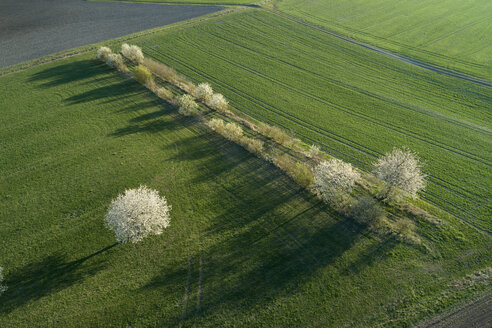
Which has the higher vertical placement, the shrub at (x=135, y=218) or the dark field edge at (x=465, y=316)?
the shrub at (x=135, y=218)

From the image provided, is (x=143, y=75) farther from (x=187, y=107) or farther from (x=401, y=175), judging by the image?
(x=401, y=175)

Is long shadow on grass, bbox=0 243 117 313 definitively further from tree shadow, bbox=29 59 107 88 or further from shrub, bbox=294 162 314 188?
tree shadow, bbox=29 59 107 88

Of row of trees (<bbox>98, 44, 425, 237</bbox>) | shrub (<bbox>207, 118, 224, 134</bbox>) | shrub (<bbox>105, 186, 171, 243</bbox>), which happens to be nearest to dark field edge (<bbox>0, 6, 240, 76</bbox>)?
row of trees (<bbox>98, 44, 425, 237</bbox>)

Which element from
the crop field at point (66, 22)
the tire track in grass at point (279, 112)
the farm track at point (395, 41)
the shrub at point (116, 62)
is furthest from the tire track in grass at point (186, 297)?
the farm track at point (395, 41)

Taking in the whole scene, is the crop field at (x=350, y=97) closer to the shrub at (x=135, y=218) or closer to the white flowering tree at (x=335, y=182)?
the white flowering tree at (x=335, y=182)

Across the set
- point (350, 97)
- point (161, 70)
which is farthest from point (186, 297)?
point (161, 70)

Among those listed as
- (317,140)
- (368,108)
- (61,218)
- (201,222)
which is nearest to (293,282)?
(201,222)

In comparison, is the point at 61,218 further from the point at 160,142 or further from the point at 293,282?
the point at 293,282

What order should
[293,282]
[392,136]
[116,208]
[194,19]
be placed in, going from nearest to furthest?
1. [293,282]
2. [116,208]
3. [392,136]
4. [194,19]
